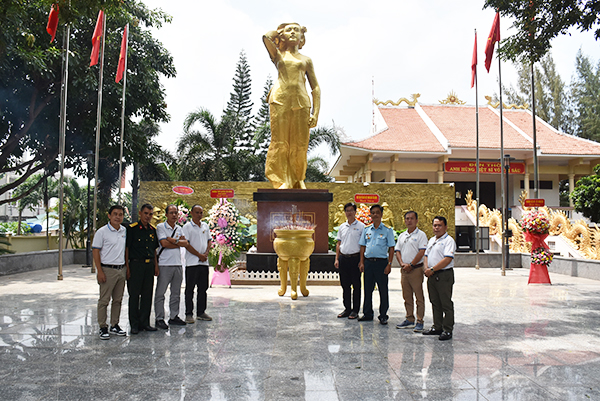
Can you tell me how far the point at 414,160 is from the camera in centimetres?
2266

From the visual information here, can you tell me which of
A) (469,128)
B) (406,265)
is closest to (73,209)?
(469,128)

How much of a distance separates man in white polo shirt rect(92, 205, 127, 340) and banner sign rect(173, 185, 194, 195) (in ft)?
37.8

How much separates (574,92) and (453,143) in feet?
65.7

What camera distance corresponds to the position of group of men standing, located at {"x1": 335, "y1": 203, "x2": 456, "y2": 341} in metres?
4.64

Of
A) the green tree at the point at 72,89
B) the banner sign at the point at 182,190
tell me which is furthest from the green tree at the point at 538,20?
the banner sign at the point at 182,190

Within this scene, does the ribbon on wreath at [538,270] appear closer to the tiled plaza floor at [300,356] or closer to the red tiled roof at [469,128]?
the tiled plaza floor at [300,356]

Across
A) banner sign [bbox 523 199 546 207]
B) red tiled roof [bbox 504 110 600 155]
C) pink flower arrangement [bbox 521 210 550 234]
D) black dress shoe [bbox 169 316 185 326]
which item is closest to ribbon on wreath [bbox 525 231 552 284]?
pink flower arrangement [bbox 521 210 550 234]

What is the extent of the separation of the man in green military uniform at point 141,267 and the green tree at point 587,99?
115 feet

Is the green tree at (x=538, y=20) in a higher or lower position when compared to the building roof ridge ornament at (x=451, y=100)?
lower

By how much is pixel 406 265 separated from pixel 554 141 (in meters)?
21.6

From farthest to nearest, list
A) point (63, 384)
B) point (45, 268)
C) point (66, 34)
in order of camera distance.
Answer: point (45, 268)
point (66, 34)
point (63, 384)

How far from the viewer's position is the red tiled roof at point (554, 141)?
21969 millimetres

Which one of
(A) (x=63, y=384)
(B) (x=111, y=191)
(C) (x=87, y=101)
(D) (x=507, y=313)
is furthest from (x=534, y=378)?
(B) (x=111, y=191)

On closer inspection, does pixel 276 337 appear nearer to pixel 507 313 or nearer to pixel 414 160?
pixel 507 313
